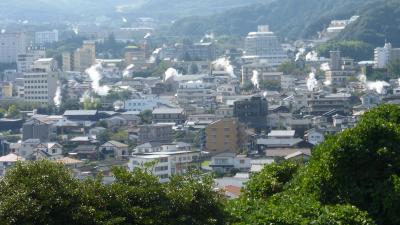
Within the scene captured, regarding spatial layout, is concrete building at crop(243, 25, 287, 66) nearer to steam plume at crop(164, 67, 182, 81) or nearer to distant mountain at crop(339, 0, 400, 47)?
distant mountain at crop(339, 0, 400, 47)

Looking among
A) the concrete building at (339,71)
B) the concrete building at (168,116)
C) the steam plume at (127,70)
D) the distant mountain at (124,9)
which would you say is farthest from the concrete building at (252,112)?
the distant mountain at (124,9)

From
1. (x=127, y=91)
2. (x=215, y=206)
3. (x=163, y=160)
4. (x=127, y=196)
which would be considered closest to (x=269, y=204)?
(x=215, y=206)

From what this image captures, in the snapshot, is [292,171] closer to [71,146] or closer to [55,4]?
[71,146]

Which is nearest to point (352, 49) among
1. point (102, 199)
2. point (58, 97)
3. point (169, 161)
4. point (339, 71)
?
point (339, 71)

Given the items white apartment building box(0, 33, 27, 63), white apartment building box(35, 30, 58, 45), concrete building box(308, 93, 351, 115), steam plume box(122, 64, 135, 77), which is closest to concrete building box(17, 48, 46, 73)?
white apartment building box(0, 33, 27, 63)

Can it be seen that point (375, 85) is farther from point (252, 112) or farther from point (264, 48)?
point (264, 48)

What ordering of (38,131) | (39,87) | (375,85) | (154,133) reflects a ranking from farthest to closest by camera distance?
(39,87), (375,85), (38,131), (154,133)

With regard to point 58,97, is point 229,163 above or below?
below
